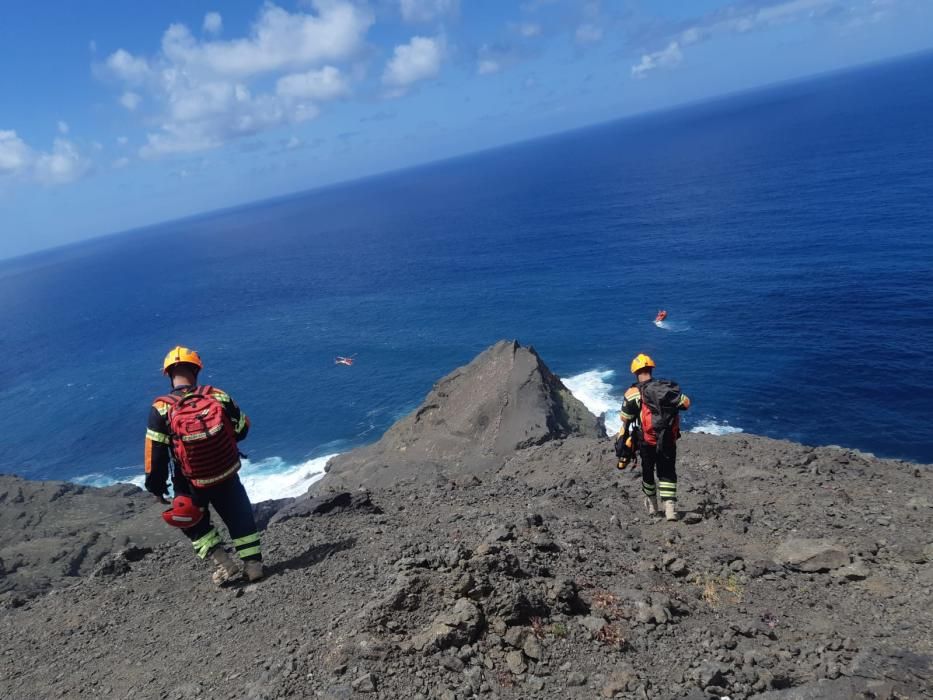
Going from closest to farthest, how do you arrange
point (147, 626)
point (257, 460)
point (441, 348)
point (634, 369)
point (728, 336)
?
point (147, 626) < point (634, 369) < point (257, 460) < point (728, 336) < point (441, 348)

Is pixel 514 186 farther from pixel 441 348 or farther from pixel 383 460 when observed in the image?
pixel 383 460

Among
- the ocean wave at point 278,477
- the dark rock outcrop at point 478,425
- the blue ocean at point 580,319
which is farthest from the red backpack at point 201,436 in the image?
the blue ocean at point 580,319

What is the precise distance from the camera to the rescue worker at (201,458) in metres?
7.24

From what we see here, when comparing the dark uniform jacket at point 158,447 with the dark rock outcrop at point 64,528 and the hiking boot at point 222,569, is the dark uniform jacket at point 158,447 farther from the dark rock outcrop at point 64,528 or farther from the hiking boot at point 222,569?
the dark rock outcrop at point 64,528

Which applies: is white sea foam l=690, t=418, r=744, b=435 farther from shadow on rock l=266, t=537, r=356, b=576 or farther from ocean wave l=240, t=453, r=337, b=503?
shadow on rock l=266, t=537, r=356, b=576

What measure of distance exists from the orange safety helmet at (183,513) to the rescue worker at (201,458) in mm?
17

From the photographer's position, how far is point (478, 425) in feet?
79.7

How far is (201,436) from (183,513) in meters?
1.03

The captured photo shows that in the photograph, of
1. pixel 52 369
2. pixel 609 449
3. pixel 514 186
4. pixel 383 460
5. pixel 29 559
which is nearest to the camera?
pixel 609 449

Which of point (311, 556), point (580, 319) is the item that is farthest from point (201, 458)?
point (580, 319)

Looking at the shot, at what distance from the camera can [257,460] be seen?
37.2 m

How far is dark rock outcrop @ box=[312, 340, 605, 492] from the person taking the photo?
22.4 metres

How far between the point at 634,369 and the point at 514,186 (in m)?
159

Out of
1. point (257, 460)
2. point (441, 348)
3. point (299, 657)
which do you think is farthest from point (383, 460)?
point (441, 348)
